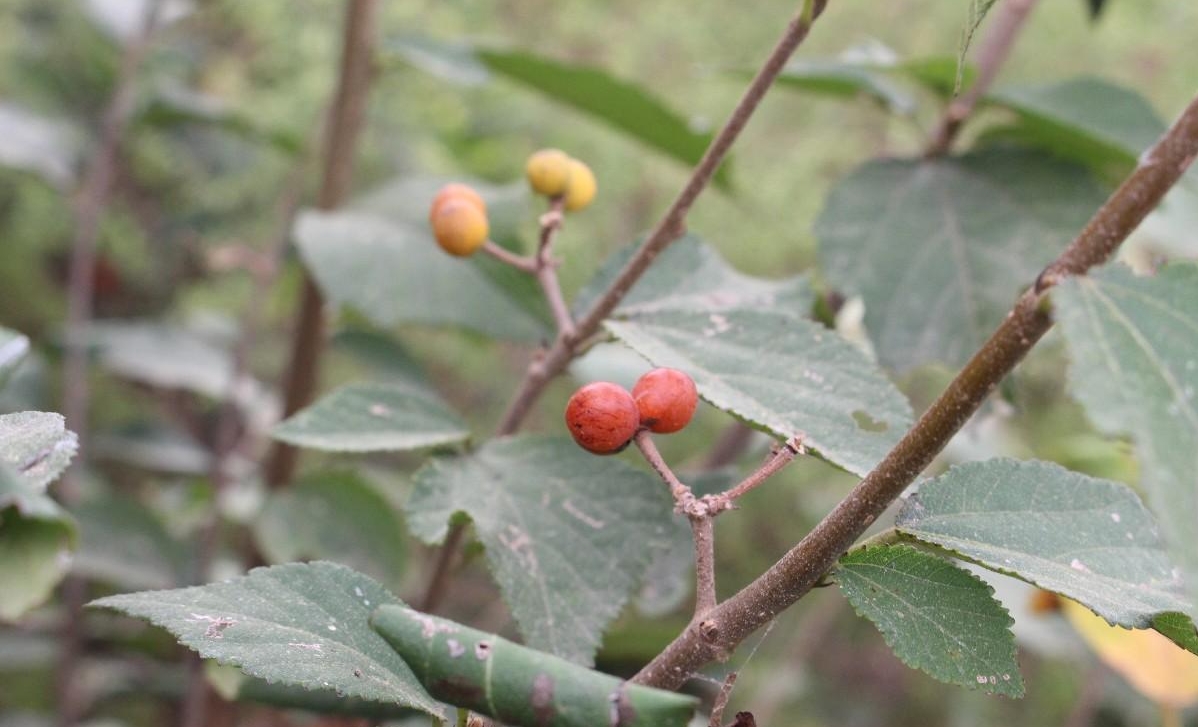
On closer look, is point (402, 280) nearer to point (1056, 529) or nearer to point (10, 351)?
point (10, 351)

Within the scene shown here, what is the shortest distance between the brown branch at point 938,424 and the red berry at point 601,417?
69 mm

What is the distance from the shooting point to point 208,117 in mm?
897

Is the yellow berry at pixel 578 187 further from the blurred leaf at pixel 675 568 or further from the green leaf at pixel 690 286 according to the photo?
the blurred leaf at pixel 675 568

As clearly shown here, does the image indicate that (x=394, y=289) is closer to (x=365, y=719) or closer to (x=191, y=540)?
(x=365, y=719)

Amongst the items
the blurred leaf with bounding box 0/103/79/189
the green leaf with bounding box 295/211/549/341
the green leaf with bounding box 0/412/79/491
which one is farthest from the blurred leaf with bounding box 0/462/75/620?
the blurred leaf with bounding box 0/103/79/189

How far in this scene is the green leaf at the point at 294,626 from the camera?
0.95 feet

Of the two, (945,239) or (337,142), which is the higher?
(945,239)

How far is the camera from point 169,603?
0.98 feet

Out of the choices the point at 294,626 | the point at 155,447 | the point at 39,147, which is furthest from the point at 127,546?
the point at 294,626

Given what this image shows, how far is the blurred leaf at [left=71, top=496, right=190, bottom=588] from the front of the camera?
2.80 feet

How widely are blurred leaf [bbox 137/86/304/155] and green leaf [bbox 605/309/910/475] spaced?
604 mm

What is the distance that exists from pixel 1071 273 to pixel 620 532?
0.21 metres

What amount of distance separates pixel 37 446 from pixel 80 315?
700mm

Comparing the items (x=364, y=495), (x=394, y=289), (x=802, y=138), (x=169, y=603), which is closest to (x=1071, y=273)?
(x=169, y=603)
